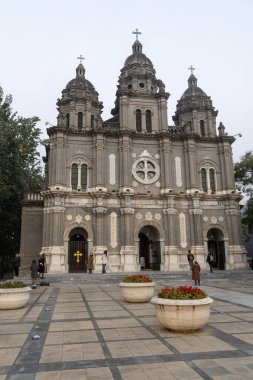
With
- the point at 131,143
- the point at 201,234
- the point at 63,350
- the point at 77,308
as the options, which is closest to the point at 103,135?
the point at 131,143

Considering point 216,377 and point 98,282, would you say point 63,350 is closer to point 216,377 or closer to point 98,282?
point 216,377

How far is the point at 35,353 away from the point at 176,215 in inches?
1063

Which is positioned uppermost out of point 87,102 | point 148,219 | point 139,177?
point 87,102

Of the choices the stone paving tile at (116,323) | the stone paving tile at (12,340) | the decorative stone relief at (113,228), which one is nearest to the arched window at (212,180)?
the decorative stone relief at (113,228)

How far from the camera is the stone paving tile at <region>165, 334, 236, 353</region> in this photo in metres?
7.22

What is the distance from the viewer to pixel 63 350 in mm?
7305

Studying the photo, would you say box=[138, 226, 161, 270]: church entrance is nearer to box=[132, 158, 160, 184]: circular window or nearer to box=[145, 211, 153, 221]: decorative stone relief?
box=[145, 211, 153, 221]: decorative stone relief

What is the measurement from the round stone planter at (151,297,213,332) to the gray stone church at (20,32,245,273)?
72.3ft

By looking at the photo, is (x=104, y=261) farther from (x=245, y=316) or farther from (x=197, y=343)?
(x=197, y=343)

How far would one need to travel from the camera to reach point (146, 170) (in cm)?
3422

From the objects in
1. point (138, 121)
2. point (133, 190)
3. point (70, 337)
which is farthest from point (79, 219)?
point (70, 337)

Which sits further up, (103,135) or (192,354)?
(103,135)

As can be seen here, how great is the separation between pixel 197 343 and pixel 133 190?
25502 millimetres

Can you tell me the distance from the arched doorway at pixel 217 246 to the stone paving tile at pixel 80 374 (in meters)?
29.2
